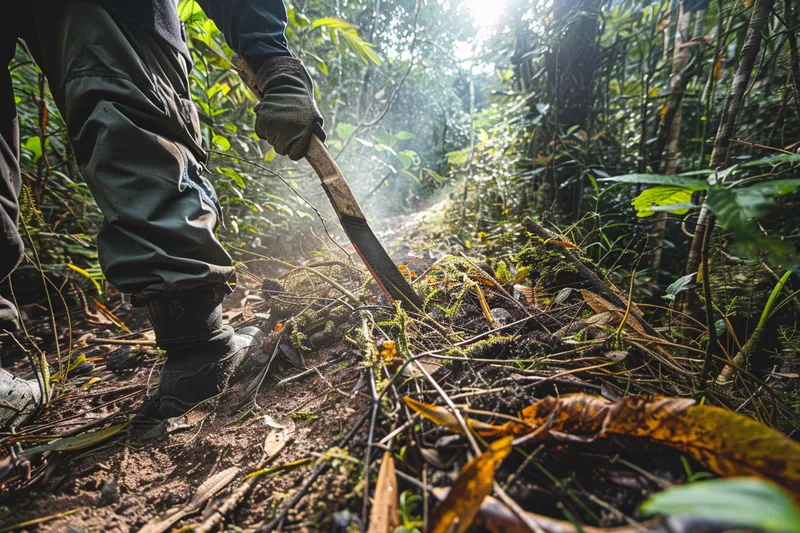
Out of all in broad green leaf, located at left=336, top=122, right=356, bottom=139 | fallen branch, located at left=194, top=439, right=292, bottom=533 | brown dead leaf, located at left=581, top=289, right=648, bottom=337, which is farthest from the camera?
broad green leaf, located at left=336, top=122, right=356, bottom=139

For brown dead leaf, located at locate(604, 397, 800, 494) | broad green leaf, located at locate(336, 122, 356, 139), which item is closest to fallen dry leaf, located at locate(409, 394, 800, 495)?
brown dead leaf, located at locate(604, 397, 800, 494)

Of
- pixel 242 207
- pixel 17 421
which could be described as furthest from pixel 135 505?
pixel 242 207

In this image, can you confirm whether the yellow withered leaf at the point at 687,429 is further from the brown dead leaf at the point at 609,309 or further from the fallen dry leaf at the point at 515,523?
the brown dead leaf at the point at 609,309

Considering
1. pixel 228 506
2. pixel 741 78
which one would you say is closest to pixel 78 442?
pixel 228 506

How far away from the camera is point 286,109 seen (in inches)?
53.9

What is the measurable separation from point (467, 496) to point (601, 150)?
274 centimetres

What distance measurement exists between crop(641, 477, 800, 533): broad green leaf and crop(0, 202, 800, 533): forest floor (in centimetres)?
15

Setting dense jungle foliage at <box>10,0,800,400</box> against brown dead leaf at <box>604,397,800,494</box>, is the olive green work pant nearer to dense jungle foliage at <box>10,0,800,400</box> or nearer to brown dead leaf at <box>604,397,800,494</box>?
dense jungle foliage at <box>10,0,800,400</box>

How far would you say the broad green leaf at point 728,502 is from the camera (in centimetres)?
22

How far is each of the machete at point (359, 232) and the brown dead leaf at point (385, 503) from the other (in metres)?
0.67

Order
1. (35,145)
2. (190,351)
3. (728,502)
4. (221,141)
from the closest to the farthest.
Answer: (728,502) < (190,351) < (35,145) < (221,141)

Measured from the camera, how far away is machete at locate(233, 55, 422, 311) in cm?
121

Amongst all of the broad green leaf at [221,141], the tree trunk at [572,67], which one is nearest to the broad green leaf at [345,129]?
the broad green leaf at [221,141]

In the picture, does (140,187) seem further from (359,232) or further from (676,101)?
(676,101)
